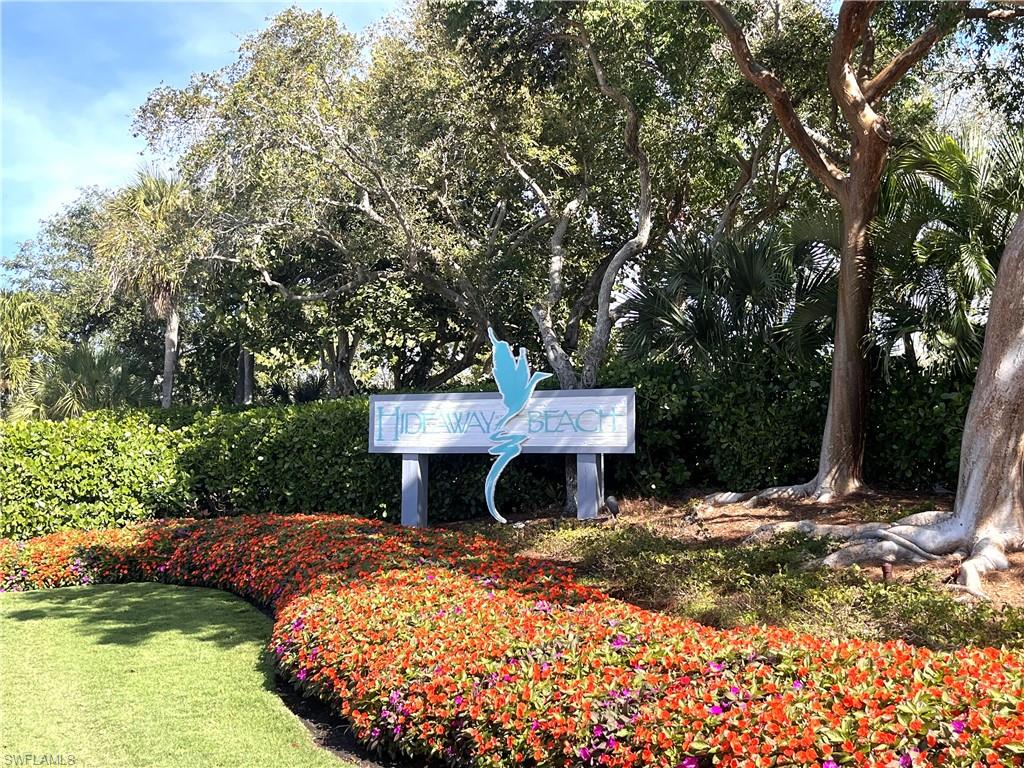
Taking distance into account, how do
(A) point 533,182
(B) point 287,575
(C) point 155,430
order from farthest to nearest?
(A) point 533,182, (C) point 155,430, (B) point 287,575

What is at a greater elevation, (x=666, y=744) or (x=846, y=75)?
(x=846, y=75)

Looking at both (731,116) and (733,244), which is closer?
(733,244)

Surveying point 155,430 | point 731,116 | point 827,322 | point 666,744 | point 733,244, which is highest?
point 731,116

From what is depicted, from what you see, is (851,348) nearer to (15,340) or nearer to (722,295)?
(722,295)

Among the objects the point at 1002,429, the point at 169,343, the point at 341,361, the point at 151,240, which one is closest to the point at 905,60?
the point at 1002,429

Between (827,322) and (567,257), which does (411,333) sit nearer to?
(567,257)

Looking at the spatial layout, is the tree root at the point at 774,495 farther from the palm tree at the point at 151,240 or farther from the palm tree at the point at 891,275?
the palm tree at the point at 151,240

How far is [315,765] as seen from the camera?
4633 mm

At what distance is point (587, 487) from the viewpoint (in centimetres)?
1106

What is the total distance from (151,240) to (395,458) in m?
7.95

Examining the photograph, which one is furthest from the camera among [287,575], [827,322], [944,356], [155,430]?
[155,430]

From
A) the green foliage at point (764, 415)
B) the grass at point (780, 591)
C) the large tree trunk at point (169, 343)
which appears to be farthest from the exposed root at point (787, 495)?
the large tree trunk at point (169, 343)

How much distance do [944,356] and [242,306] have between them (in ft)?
47.9

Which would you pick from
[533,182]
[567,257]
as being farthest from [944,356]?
[567,257]
